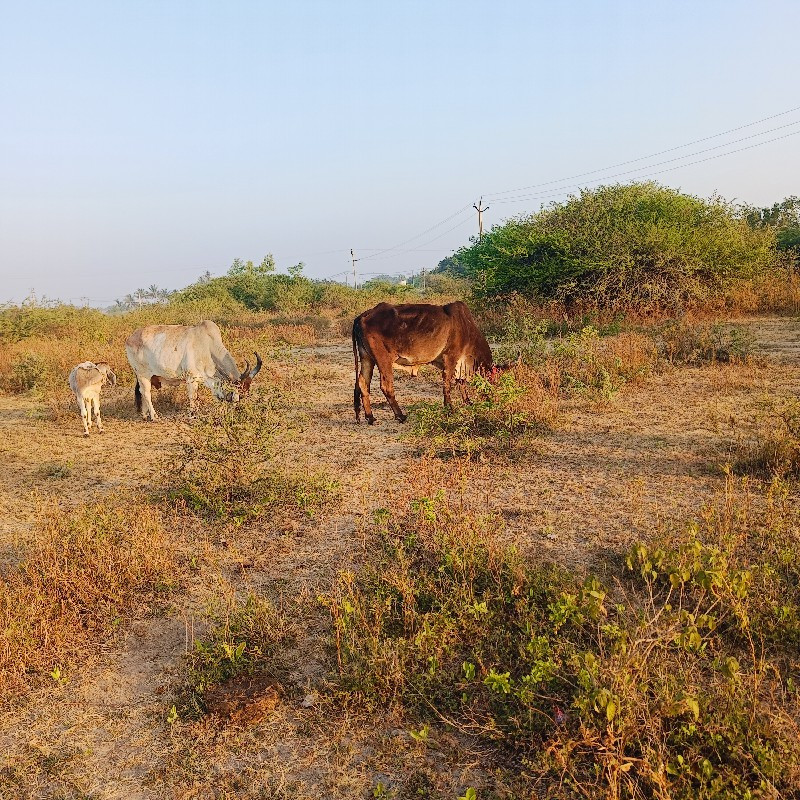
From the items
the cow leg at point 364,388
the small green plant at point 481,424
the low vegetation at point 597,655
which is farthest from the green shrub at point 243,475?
the cow leg at point 364,388

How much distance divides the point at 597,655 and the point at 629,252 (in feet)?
44.7

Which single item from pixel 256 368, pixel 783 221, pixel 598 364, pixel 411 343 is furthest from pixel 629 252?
pixel 783 221

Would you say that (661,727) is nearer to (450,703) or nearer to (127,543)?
(450,703)

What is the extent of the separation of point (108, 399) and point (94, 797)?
30.2ft

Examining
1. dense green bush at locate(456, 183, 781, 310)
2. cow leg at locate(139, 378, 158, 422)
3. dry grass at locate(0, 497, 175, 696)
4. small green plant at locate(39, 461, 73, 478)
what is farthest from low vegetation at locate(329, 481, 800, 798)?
dense green bush at locate(456, 183, 781, 310)

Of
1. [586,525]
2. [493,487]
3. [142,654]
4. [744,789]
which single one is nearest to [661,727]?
[744,789]

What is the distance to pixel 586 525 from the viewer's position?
15.3 ft

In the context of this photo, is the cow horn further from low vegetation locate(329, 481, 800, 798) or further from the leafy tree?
the leafy tree

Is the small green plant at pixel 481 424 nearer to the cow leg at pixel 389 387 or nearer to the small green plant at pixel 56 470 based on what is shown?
the cow leg at pixel 389 387

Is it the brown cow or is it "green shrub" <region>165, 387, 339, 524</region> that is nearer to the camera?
"green shrub" <region>165, 387, 339, 524</region>

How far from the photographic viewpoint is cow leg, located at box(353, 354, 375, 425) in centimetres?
827

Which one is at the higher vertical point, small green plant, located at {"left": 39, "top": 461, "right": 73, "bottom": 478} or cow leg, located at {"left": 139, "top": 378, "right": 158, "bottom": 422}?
cow leg, located at {"left": 139, "top": 378, "right": 158, "bottom": 422}

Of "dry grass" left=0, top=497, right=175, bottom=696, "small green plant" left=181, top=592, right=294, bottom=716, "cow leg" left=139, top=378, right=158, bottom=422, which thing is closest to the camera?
"small green plant" left=181, top=592, right=294, bottom=716

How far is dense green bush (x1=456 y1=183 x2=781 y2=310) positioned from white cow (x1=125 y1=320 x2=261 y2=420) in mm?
9444
